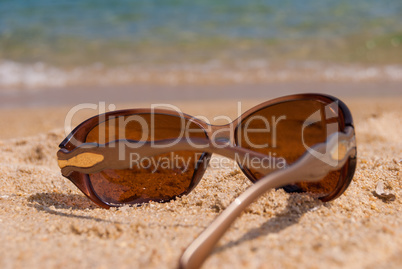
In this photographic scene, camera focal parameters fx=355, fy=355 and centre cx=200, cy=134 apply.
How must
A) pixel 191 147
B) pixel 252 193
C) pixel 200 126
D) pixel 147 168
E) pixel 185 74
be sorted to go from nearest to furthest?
pixel 252 193
pixel 191 147
pixel 200 126
pixel 147 168
pixel 185 74

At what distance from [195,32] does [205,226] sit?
6662 millimetres

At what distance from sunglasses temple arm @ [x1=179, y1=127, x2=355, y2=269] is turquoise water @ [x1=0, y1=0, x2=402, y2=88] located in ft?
17.0

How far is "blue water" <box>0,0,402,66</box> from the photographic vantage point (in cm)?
642

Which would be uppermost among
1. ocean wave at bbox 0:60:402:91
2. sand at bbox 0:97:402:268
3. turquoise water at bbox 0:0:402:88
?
turquoise water at bbox 0:0:402:88

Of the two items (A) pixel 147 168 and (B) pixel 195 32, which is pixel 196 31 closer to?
(B) pixel 195 32

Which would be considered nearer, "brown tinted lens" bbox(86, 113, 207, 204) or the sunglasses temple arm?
the sunglasses temple arm

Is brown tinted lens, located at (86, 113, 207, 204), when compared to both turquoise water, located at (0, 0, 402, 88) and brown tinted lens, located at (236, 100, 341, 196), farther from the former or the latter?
turquoise water, located at (0, 0, 402, 88)

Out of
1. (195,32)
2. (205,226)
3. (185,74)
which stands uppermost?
(195,32)

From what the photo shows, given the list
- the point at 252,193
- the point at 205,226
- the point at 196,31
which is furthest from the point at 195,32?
the point at 252,193

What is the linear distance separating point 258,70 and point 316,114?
4.57m

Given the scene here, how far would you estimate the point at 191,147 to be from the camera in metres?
1.24

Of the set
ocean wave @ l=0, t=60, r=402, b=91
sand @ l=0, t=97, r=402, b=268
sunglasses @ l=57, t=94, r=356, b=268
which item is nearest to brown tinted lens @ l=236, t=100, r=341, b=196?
sunglasses @ l=57, t=94, r=356, b=268

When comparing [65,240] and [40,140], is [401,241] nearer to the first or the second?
[65,240]

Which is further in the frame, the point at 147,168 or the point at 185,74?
the point at 185,74
